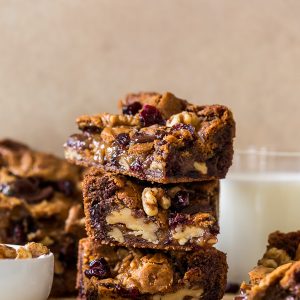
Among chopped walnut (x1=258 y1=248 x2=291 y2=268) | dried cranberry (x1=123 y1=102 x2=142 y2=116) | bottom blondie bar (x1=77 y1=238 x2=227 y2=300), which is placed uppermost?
dried cranberry (x1=123 y1=102 x2=142 y2=116)

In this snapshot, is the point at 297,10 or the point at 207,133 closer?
the point at 207,133

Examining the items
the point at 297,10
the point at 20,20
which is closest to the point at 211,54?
the point at 297,10

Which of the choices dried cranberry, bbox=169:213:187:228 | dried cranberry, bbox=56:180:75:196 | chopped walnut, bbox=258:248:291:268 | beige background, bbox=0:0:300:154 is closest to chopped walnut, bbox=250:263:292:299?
chopped walnut, bbox=258:248:291:268

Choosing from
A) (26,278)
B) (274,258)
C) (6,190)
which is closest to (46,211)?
(6,190)

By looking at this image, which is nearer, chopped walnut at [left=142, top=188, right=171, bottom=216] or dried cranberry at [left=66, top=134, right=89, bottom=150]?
chopped walnut at [left=142, top=188, right=171, bottom=216]

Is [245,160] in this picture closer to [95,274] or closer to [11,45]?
[95,274]

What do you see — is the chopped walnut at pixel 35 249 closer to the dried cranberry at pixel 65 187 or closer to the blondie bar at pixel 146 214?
the blondie bar at pixel 146 214

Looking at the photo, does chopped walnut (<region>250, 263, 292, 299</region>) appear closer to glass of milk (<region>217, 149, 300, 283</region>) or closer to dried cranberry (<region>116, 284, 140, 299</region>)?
dried cranberry (<region>116, 284, 140, 299</region>)

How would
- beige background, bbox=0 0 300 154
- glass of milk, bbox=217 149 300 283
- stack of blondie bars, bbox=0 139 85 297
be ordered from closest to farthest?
stack of blondie bars, bbox=0 139 85 297 < glass of milk, bbox=217 149 300 283 < beige background, bbox=0 0 300 154

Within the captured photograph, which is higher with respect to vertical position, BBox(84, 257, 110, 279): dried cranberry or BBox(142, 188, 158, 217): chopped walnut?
BBox(142, 188, 158, 217): chopped walnut
